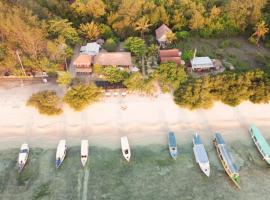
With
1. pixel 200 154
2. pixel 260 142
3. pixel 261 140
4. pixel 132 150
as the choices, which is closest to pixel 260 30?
pixel 261 140

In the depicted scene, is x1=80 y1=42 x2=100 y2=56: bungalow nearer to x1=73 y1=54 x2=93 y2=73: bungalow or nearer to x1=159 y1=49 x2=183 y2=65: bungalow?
x1=73 y1=54 x2=93 y2=73: bungalow

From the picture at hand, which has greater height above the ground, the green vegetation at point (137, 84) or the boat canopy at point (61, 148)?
the green vegetation at point (137, 84)

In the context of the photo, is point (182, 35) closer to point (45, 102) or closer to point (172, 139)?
point (172, 139)

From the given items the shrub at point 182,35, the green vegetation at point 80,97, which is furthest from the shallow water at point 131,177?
the shrub at point 182,35

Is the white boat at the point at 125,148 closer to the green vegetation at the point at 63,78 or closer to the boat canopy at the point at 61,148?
the boat canopy at the point at 61,148

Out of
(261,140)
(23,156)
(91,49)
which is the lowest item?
(23,156)

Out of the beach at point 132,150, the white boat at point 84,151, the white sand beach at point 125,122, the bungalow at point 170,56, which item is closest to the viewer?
the beach at point 132,150
